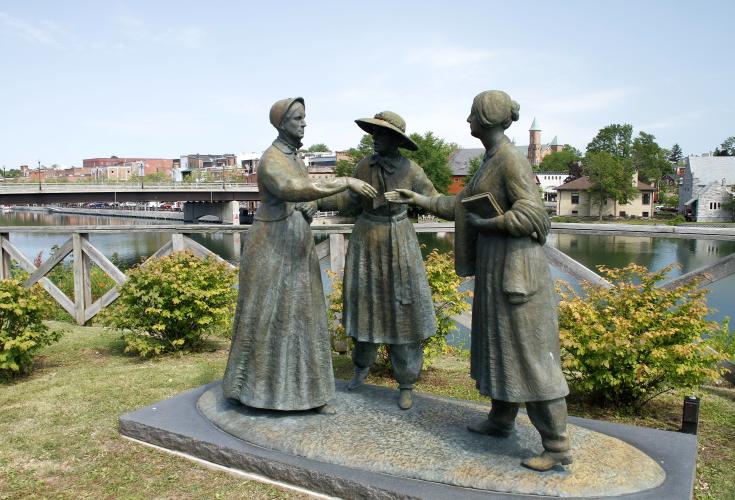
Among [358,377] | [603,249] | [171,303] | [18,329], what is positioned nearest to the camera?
[358,377]

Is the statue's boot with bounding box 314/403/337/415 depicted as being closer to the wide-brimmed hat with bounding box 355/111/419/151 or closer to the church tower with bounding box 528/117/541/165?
the wide-brimmed hat with bounding box 355/111/419/151

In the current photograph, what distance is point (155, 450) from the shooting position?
4.73m

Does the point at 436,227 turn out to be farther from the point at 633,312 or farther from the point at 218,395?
the point at 218,395

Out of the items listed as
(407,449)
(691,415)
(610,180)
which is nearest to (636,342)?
(691,415)

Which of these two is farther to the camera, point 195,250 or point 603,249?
point 603,249

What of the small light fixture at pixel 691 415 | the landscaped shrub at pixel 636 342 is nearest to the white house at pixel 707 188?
the landscaped shrub at pixel 636 342

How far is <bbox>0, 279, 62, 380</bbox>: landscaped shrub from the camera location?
661cm

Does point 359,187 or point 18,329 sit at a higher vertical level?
point 359,187

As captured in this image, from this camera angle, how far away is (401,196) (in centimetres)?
445

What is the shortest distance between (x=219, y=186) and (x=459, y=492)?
121 ft

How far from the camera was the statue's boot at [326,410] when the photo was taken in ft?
15.5

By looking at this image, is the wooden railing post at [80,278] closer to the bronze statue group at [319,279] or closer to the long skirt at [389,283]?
the bronze statue group at [319,279]

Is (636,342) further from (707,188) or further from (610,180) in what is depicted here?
(707,188)

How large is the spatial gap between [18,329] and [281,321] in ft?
13.8
